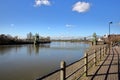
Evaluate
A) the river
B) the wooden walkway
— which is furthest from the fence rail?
the river

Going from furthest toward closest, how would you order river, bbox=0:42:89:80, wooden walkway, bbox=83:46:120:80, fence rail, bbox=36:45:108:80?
river, bbox=0:42:89:80, wooden walkway, bbox=83:46:120:80, fence rail, bbox=36:45:108:80

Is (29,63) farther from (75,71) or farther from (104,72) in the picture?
(75,71)

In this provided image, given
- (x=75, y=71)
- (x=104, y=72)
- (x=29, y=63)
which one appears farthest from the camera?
(x=29, y=63)

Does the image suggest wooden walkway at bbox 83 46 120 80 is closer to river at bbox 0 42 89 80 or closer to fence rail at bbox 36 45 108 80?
fence rail at bbox 36 45 108 80

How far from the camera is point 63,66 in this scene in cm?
671

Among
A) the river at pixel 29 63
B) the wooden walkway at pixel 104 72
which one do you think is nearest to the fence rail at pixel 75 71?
the wooden walkway at pixel 104 72

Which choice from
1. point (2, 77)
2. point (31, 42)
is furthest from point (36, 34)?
point (2, 77)

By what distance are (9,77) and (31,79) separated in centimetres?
214

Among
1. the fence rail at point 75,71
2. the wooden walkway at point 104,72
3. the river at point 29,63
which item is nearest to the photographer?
the fence rail at point 75,71

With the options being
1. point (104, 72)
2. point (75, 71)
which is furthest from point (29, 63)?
point (75, 71)

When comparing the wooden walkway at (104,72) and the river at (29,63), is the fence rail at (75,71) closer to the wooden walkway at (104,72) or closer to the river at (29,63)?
the wooden walkway at (104,72)

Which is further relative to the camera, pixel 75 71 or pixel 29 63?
pixel 29 63

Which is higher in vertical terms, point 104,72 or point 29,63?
point 104,72

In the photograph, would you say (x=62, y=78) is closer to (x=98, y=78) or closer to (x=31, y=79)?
(x=98, y=78)
